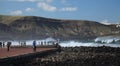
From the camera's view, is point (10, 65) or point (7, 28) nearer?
point (10, 65)

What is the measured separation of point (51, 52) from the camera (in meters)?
46.5

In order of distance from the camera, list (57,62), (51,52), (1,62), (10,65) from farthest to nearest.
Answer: (51,52) < (57,62) < (10,65) < (1,62)

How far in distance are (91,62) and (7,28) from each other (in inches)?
A: 6552

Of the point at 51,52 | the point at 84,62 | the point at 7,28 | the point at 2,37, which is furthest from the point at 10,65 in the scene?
the point at 7,28

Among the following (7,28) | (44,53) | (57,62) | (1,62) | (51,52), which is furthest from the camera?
(7,28)

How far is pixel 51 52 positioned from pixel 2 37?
447ft

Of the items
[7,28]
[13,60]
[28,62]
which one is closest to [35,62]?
[28,62]

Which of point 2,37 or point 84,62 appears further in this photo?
point 2,37

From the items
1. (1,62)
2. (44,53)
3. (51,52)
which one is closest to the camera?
(1,62)

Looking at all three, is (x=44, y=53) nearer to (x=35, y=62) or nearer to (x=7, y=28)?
(x=35, y=62)

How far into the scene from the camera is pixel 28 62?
1387 inches

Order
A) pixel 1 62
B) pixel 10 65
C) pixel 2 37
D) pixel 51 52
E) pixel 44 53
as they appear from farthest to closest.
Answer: pixel 2 37 → pixel 51 52 → pixel 44 53 → pixel 10 65 → pixel 1 62

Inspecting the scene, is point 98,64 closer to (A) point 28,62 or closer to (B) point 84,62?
(B) point 84,62

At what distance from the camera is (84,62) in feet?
114
